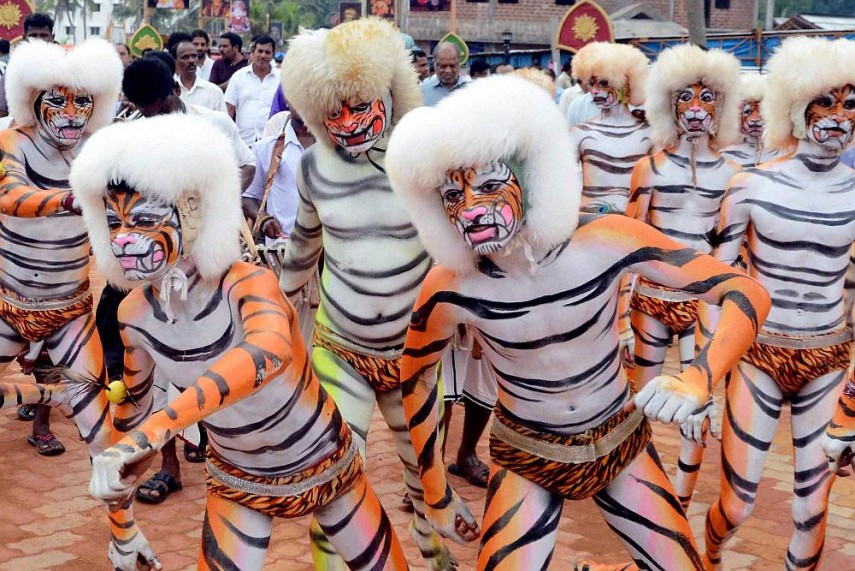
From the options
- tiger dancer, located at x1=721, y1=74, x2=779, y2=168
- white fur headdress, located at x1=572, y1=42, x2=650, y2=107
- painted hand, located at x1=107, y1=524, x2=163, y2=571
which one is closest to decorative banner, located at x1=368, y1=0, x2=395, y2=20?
white fur headdress, located at x1=572, y1=42, x2=650, y2=107

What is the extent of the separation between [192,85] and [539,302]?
6927 millimetres

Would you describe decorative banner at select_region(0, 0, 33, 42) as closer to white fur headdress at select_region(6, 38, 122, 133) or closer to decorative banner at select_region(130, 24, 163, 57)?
decorative banner at select_region(130, 24, 163, 57)

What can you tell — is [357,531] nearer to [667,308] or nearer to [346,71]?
[346,71]

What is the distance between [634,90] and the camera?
873 cm

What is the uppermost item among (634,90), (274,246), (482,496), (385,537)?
(634,90)

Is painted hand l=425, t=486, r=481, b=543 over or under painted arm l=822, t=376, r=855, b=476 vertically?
under

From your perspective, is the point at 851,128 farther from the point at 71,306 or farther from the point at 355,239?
the point at 71,306

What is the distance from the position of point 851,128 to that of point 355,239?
7.11ft

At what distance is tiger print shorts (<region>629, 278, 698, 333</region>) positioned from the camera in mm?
6043

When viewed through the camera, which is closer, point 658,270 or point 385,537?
point 658,270

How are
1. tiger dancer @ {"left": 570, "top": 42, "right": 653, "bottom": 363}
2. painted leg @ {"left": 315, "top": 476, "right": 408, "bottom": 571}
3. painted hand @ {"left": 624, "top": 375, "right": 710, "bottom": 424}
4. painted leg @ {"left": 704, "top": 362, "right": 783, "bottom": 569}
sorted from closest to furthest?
painted hand @ {"left": 624, "top": 375, "right": 710, "bottom": 424}
painted leg @ {"left": 315, "top": 476, "right": 408, "bottom": 571}
painted leg @ {"left": 704, "top": 362, "right": 783, "bottom": 569}
tiger dancer @ {"left": 570, "top": 42, "right": 653, "bottom": 363}

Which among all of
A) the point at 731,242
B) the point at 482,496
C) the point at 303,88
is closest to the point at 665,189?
the point at 731,242

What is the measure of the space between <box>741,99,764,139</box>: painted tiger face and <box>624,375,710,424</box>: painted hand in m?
5.92

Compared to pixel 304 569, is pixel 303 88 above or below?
above
